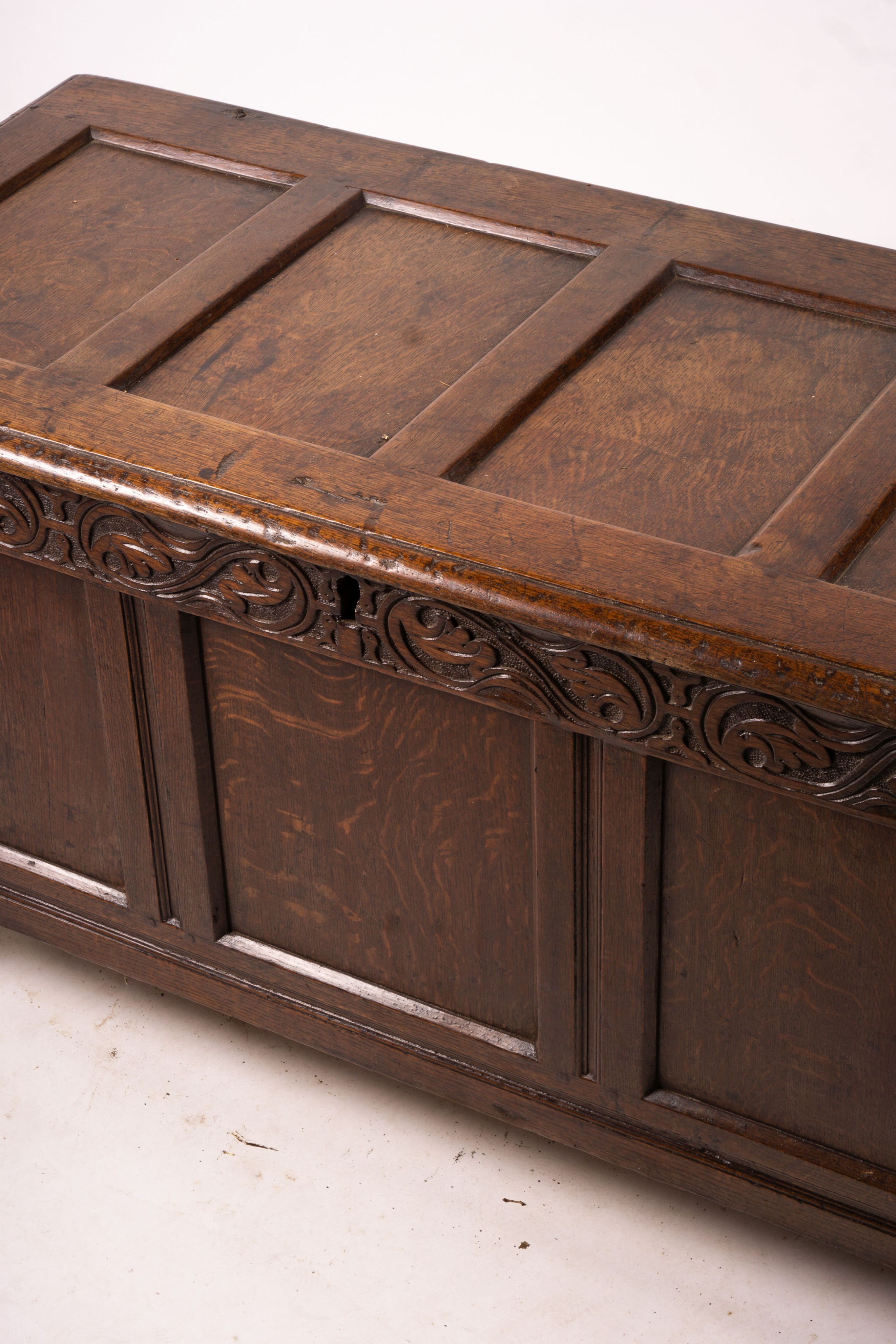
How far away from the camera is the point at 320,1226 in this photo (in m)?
2.03

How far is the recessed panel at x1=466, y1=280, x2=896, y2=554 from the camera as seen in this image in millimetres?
1682

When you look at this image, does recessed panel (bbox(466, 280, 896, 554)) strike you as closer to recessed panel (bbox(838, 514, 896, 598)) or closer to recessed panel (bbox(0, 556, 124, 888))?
recessed panel (bbox(838, 514, 896, 598))

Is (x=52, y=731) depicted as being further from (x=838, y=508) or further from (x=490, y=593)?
(x=838, y=508)

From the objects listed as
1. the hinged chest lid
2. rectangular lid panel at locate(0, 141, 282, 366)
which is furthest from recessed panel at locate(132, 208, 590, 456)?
rectangular lid panel at locate(0, 141, 282, 366)

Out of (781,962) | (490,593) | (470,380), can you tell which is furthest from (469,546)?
(781,962)

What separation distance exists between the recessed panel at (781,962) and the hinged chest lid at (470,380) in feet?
0.70

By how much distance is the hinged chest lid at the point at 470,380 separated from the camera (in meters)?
1.57

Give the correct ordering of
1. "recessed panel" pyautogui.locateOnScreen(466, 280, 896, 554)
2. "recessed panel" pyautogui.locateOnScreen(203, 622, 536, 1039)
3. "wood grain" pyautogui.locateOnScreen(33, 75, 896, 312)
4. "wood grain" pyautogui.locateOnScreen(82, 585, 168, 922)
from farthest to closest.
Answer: "wood grain" pyautogui.locateOnScreen(33, 75, 896, 312) < "wood grain" pyautogui.locateOnScreen(82, 585, 168, 922) < "recessed panel" pyautogui.locateOnScreen(203, 622, 536, 1039) < "recessed panel" pyautogui.locateOnScreen(466, 280, 896, 554)

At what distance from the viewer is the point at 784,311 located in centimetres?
197

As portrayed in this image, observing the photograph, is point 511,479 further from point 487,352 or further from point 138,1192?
point 138,1192

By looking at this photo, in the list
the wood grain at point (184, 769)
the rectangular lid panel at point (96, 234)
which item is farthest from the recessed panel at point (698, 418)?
the rectangular lid panel at point (96, 234)

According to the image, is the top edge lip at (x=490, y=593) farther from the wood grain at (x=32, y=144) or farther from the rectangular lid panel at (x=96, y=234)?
the wood grain at (x=32, y=144)

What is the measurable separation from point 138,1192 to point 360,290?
1.08 m

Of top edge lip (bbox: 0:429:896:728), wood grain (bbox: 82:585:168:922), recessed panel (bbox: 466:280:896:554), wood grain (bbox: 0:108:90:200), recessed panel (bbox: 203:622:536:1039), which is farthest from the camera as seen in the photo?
wood grain (bbox: 0:108:90:200)
